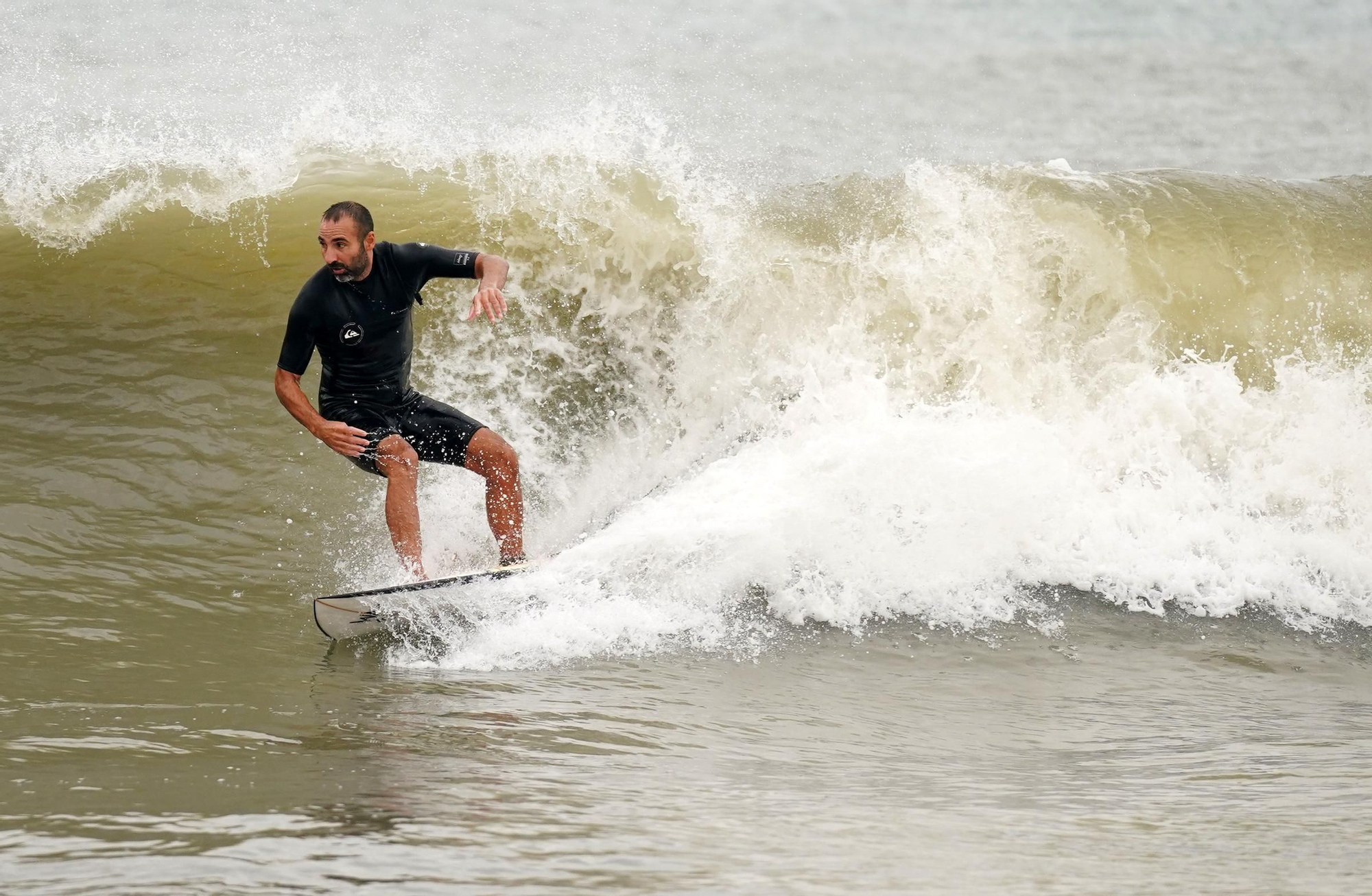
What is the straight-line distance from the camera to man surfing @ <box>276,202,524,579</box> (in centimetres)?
470

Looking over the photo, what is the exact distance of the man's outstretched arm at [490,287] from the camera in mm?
4613

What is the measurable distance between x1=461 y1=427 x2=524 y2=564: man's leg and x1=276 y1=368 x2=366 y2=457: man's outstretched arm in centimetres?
51

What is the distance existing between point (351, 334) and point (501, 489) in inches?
35.6

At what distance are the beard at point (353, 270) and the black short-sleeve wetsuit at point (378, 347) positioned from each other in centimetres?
2

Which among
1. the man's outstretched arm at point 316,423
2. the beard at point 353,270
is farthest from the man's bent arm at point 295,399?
the beard at point 353,270

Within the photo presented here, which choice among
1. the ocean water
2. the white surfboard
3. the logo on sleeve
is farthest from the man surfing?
the ocean water

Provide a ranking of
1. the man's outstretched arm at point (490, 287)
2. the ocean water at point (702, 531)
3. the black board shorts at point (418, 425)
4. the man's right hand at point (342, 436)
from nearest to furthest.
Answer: the ocean water at point (702, 531)
the man's outstretched arm at point (490, 287)
the man's right hand at point (342, 436)
the black board shorts at point (418, 425)

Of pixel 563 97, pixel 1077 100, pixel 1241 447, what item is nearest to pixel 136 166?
pixel 1241 447

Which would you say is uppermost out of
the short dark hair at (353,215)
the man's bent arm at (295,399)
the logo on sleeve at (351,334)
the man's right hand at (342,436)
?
the short dark hair at (353,215)

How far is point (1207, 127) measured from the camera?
19.9 metres

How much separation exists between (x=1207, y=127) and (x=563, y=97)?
35.9 feet

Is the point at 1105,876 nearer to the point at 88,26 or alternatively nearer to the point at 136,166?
the point at 136,166

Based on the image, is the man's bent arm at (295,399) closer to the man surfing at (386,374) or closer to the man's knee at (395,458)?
the man surfing at (386,374)

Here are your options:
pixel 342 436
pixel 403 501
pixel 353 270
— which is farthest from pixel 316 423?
pixel 353 270
